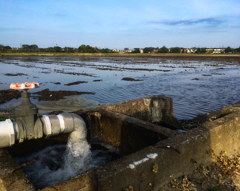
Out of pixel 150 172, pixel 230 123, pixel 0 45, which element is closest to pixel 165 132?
pixel 150 172

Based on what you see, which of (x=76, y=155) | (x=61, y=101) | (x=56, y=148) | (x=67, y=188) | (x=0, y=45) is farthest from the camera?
(x=0, y=45)

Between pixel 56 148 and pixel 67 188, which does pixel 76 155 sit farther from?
pixel 67 188

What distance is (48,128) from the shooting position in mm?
3729

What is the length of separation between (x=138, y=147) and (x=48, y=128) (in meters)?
2.45

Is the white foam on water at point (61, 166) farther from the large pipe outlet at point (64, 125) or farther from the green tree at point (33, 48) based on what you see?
the green tree at point (33, 48)

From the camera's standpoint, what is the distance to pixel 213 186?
4.02 meters

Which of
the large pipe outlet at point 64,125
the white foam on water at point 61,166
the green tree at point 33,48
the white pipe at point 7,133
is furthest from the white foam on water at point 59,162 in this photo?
the green tree at point 33,48

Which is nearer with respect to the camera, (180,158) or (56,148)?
(180,158)

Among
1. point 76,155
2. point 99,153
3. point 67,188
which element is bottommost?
point 99,153

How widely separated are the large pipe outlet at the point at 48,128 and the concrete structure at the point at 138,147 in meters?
0.31

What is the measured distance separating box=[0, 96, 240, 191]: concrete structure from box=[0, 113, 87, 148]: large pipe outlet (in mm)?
306

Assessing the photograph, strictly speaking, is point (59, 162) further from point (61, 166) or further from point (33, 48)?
point (33, 48)

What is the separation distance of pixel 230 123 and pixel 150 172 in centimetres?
275

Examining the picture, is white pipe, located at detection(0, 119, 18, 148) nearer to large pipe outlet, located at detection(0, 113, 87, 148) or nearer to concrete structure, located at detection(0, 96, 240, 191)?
large pipe outlet, located at detection(0, 113, 87, 148)
